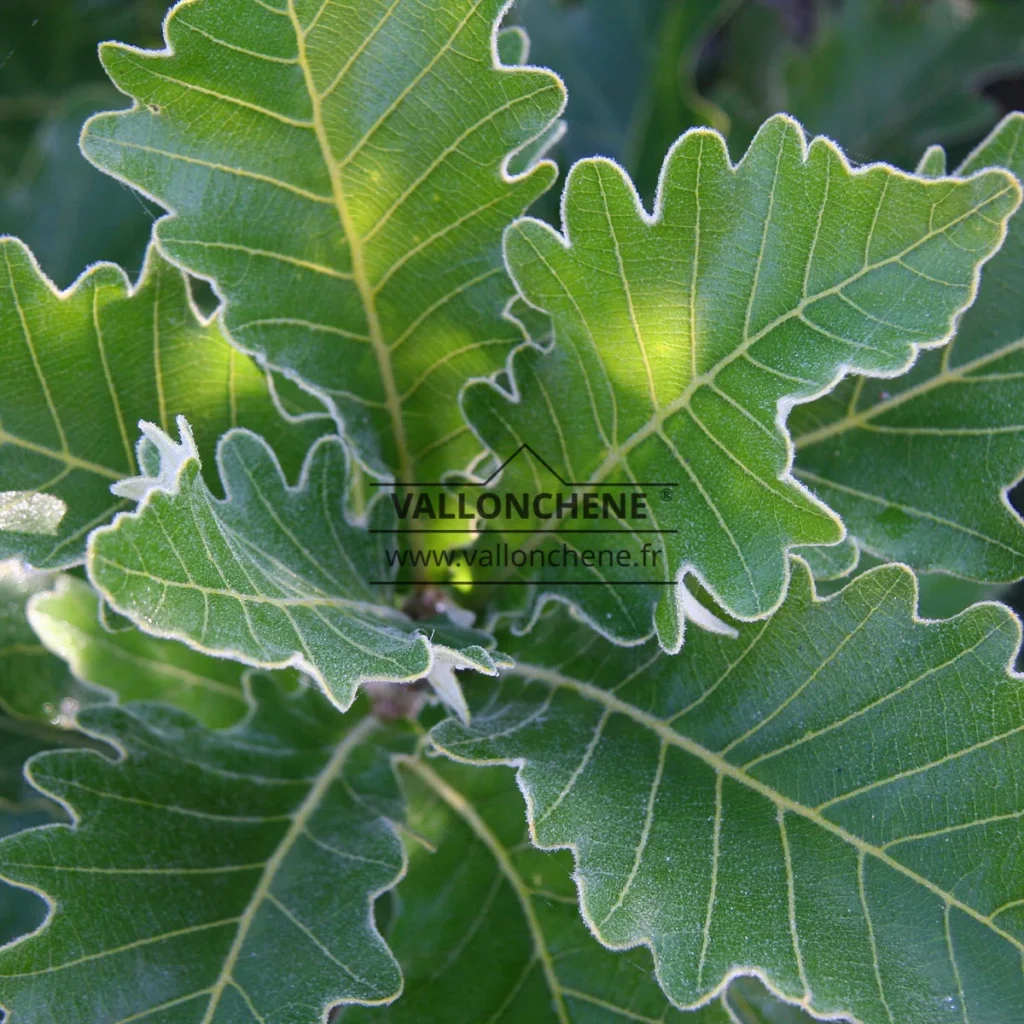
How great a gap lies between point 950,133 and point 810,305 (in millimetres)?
1259

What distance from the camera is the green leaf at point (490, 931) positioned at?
114 centimetres

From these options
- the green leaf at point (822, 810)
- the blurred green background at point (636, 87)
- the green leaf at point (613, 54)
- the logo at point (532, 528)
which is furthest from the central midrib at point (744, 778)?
the green leaf at point (613, 54)

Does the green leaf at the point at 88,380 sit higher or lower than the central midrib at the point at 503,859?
higher

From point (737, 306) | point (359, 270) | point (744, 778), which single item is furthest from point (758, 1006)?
point (359, 270)

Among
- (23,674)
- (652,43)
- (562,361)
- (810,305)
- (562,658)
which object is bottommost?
(23,674)

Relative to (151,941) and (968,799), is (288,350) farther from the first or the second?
(968,799)

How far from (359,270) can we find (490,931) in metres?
0.70

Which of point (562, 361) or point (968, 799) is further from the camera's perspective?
point (562, 361)

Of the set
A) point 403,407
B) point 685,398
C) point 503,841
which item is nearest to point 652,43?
point 403,407

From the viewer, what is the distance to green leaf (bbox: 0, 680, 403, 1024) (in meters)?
0.99

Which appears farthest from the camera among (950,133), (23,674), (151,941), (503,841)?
(950,133)

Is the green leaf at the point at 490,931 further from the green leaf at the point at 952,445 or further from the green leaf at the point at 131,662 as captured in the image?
the green leaf at the point at 952,445

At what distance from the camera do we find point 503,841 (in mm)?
1248

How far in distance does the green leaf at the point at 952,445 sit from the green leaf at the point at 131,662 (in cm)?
79
